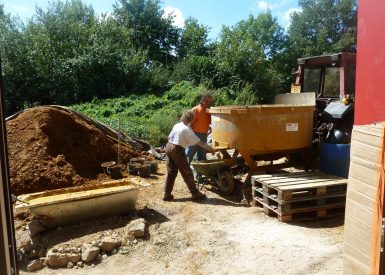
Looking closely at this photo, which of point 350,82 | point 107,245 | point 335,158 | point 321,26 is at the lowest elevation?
point 107,245

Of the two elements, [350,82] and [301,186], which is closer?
Result: [301,186]

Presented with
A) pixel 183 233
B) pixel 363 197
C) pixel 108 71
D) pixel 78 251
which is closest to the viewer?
pixel 363 197

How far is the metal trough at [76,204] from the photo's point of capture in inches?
197

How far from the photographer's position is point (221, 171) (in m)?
6.75

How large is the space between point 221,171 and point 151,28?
2456 cm

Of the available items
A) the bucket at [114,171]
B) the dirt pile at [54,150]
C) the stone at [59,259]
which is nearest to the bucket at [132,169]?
the bucket at [114,171]

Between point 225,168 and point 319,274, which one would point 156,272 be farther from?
point 225,168

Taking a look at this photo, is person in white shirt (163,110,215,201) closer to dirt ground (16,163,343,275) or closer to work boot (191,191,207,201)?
work boot (191,191,207,201)

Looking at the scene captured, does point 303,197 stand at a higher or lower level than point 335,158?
lower

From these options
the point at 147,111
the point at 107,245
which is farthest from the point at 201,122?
the point at 147,111

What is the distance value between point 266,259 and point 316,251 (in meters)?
0.62

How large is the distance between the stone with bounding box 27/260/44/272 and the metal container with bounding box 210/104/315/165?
3.56 meters

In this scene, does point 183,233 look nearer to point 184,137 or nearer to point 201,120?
point 184,137

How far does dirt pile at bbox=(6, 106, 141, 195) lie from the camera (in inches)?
280
